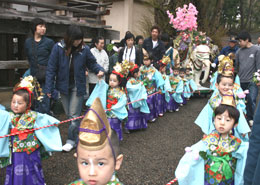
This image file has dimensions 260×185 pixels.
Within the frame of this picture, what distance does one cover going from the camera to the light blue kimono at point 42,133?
3105 millimetres

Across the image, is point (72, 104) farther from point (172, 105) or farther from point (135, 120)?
point (172, 105)

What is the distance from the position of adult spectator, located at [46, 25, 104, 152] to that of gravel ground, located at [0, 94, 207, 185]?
59 centimetres

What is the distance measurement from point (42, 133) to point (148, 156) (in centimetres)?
200

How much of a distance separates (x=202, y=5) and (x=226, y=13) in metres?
9.88

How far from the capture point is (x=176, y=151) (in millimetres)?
4914

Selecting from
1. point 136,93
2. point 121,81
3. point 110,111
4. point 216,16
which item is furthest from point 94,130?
point 216,16

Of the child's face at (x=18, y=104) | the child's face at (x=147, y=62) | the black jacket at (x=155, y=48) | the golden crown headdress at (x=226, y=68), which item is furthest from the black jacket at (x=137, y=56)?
the child's face at (x=18, y=104)

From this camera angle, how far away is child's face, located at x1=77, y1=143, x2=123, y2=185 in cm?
178

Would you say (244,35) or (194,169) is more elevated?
(244,35)

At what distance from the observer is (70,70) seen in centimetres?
441

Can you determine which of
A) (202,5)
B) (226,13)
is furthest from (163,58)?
(226,13)

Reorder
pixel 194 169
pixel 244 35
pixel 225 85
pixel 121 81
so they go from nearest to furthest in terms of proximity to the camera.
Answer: pixel 194 169 → pixel 225 85 → pixel 121 81 → pixel 244 35

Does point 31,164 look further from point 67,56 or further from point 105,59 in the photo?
point 105,59

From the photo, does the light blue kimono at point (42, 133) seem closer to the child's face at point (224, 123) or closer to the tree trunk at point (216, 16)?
the child's face at point (224, 123)
